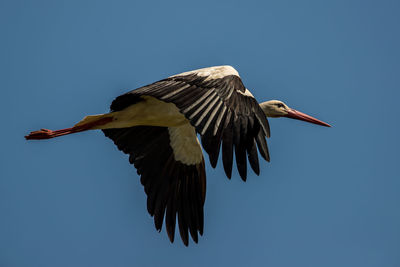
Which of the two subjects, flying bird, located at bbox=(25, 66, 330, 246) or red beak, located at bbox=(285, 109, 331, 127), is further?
red beak, located at bbox=(285, 109, 331, 127)

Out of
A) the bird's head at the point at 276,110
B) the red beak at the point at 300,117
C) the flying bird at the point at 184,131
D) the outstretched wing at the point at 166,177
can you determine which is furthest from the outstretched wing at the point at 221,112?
the red beak at the point at 300,117

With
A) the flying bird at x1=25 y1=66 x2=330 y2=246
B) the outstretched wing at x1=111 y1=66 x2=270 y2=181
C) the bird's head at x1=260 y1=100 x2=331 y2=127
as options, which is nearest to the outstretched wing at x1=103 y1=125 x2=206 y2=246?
the flying bird at x1=25 y1=66 x2=330 y2=246

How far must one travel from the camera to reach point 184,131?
942 cm

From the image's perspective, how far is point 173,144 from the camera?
9.47 metres

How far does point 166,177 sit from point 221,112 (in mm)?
2920

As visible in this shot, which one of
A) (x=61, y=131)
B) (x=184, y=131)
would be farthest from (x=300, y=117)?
(x=61, y=131)

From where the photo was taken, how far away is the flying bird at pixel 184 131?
21.4 feet

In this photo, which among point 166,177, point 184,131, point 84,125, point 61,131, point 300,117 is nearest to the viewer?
point 84,125

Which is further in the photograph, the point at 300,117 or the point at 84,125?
the point at 300,117

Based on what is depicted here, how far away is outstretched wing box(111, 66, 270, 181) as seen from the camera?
634 cm

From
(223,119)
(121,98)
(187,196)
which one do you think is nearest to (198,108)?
(223,119)

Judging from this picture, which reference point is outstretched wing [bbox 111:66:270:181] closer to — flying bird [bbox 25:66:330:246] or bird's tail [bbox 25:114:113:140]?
flying bird [bbox 25:66:330:246]

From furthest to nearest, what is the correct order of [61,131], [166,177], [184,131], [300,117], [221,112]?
[300,117] < [184,131] < [166,177] < [61,131] < [221,112]

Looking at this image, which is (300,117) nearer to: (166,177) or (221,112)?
(166,177)
